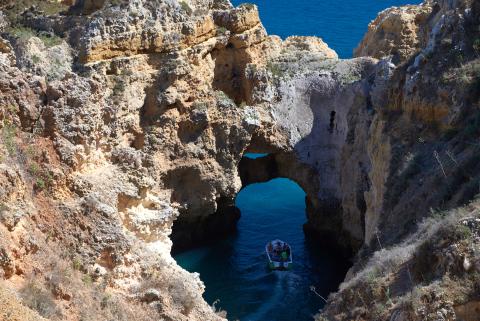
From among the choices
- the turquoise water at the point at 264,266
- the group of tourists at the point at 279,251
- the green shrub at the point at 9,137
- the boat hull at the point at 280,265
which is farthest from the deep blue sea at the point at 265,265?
the green shrub at the point at 9,137

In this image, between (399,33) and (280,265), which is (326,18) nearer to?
(399,33)

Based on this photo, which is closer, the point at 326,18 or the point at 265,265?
the point at 265,265

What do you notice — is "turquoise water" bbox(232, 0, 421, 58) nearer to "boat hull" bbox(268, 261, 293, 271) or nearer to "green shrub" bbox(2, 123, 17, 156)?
"boat hull" bbox(268, 261, 293, 271)

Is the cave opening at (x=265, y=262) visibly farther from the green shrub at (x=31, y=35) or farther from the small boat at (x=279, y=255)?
the green shrub at (x=31, y=35)

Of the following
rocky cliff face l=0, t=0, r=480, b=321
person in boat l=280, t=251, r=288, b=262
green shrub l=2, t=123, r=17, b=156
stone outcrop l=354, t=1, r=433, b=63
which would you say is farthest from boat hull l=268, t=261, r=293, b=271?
green shrub l=2, t=123, r=17, b=156

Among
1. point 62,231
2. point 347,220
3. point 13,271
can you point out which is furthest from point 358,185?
point 13,271

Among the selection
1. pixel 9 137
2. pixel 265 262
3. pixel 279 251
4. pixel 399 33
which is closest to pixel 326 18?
pixel 399 33
